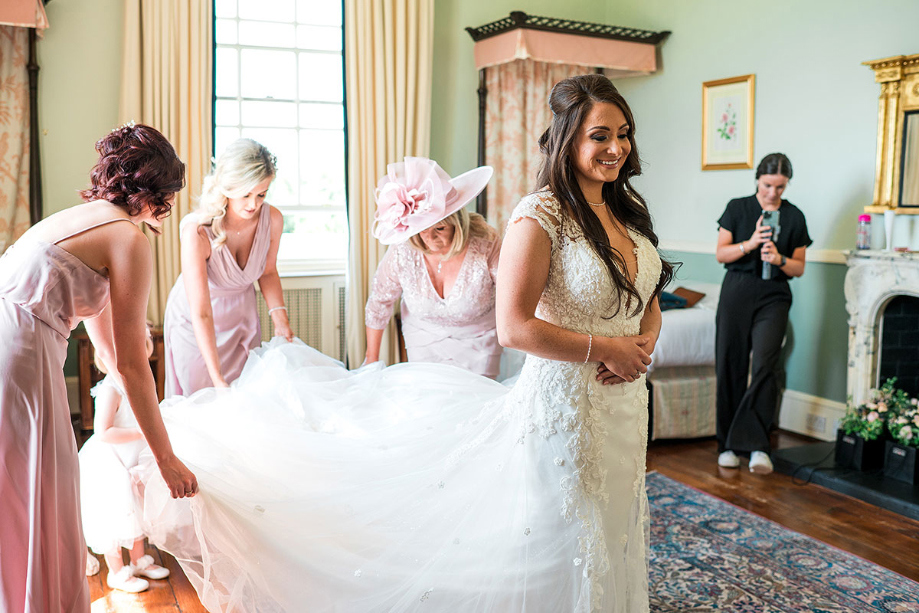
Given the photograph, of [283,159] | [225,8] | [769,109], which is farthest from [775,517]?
[225,8]

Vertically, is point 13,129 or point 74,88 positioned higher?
point 74,88

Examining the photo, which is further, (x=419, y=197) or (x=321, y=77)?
(x=321, y=77)

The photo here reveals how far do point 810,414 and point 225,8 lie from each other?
14.8ft

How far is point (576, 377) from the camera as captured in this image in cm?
187

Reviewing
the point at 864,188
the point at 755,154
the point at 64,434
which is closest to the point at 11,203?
the point at 64,434

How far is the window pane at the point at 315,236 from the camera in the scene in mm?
A: 5699

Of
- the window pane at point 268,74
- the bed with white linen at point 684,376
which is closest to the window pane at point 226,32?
the window pane at point 268,74

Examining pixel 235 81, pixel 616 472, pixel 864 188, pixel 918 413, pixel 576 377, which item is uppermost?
pixel 235 81

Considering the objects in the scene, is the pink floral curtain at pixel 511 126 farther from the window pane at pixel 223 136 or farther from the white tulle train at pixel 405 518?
the white tulle train at pixel 405 518

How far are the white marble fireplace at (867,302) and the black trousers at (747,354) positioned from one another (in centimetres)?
40

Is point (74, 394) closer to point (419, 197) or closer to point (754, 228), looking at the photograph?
point (419, 197)

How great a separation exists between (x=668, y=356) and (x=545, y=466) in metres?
2.96

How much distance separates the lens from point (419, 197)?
2889mm

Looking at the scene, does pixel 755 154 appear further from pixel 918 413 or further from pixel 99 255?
pixel 99 255
